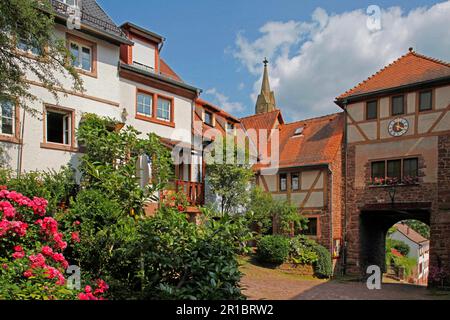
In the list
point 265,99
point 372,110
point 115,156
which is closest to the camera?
point 115,156

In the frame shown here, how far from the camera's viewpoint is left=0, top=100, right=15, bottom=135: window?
10492mm

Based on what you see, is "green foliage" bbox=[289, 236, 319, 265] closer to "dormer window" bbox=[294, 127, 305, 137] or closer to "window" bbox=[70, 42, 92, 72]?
"dormer window" bbox=[294, 127, 305, 137]

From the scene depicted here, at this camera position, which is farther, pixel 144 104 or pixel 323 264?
pixel 323 264

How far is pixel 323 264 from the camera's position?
17625 mm

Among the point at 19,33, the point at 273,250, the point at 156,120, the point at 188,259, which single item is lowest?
the point at 273,250

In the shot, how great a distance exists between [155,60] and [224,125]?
5869 millimetres

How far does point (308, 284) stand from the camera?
15.1 m

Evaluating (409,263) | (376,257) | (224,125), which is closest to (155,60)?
(224,125)

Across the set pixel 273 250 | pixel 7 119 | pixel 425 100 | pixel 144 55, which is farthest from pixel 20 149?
pixel 425 100

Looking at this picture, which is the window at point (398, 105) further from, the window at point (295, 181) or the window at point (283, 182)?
the window at point (283, 182)

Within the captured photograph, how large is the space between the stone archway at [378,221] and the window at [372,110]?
4296 millimetres

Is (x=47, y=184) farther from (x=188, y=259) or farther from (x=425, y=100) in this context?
(x=425, y=100)

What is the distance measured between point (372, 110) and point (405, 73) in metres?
2.36
